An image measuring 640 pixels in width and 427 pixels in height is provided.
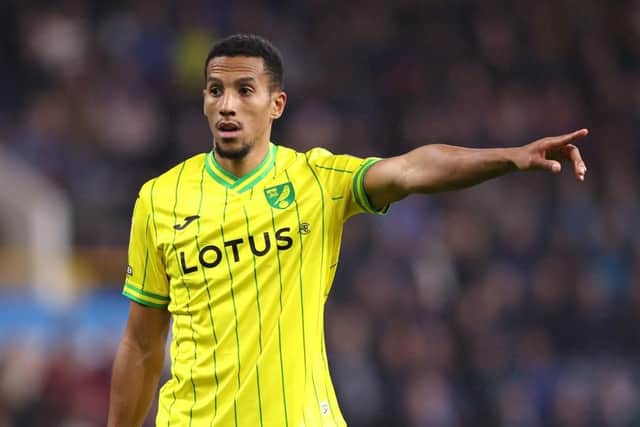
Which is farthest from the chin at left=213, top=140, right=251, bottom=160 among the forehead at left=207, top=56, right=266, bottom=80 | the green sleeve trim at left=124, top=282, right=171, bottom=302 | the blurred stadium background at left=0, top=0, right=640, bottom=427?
the blurred stadium background at left=0, top=0, right=640, bottom=427

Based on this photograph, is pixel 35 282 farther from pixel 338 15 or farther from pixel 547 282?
pixel 338 15

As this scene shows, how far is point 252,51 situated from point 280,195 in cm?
51

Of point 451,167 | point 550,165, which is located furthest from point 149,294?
point 550,165

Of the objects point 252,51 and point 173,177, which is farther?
point 173,177

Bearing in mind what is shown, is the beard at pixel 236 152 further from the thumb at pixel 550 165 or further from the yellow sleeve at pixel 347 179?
the thumb at pixel 550 165

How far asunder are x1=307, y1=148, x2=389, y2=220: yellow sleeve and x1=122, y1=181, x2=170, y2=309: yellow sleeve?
1.99ft

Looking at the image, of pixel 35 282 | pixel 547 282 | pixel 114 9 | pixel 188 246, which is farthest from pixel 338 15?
pixel 188 246

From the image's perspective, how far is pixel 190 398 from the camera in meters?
4.19

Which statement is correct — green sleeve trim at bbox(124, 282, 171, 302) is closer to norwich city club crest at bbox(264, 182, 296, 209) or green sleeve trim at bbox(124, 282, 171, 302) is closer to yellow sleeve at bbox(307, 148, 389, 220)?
norwich city club crest at bbox(264, 182, 296, 209)

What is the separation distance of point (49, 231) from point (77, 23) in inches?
110

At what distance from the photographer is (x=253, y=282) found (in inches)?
161

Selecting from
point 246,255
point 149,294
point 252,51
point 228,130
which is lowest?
point 149,294

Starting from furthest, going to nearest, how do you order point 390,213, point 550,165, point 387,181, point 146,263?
Result: point 390,213 < point 146,263 < point 387,181 < point 550,165

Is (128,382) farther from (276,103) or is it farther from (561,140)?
(561,140)
